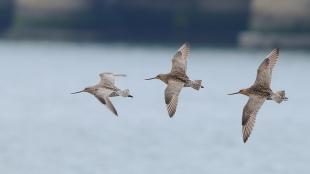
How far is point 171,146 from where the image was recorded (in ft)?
184

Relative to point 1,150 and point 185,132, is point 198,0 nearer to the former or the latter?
point 185,132

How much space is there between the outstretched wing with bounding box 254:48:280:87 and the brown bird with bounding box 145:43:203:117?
117cm

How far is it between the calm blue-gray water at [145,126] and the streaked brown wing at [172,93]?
Result: 66.9 feet

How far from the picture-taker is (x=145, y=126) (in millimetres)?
61312

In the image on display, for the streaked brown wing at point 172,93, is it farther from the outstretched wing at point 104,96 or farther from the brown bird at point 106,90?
the outstretched wing at point 104,96

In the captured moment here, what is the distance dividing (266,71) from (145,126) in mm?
36562

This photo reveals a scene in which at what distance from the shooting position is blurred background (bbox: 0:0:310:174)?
51.3 meters

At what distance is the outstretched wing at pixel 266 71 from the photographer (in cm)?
2463

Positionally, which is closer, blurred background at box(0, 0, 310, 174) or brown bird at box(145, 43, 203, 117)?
brown bird at box(145, 43, 203, 117)

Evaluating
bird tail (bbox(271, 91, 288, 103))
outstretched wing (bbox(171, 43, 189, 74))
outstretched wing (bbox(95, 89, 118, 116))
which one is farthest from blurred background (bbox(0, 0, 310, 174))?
bird tail (bbox(271, 91, 288, 103))

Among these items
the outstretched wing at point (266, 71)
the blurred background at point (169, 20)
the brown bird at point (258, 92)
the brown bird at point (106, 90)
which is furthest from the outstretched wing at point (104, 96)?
the blurred background at point (169, 20)

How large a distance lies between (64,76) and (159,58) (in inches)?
747

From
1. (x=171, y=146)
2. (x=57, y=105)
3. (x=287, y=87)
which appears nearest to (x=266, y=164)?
(x=171, y=146)

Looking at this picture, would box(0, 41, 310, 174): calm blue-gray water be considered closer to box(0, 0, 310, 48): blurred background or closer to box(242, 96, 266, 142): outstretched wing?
box(0, 0, 310, 48): blurred background
